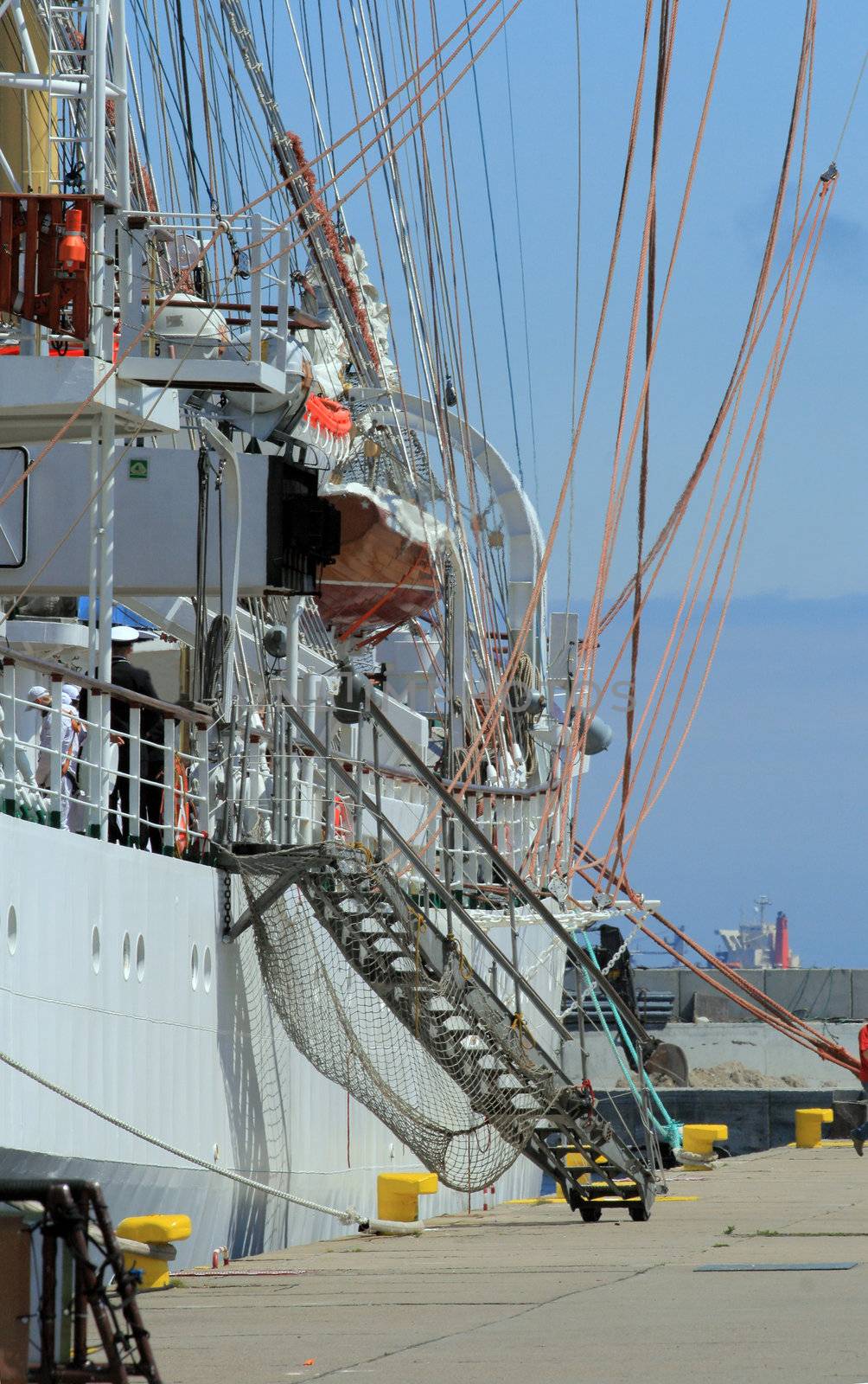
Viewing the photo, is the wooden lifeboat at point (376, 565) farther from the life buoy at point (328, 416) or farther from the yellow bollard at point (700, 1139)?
the yellow bollard at point (700, 1139)

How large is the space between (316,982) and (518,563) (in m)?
15.5

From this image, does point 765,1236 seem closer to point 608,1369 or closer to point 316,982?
point 316,982

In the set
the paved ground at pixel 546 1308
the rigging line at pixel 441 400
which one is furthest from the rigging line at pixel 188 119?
the paved ground at pixel 546 1308

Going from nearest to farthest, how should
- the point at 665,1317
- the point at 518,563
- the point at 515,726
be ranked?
1. the point at 665,1317
2. the point at 515,726
3. the point at 518,563

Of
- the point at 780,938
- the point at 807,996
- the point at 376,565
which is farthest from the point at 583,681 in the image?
the point at 780,938

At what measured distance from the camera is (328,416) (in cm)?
2039

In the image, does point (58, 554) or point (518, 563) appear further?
point (518, 563)

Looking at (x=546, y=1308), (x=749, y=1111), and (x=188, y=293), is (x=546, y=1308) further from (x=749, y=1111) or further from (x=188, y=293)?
(x=749, y=1111)

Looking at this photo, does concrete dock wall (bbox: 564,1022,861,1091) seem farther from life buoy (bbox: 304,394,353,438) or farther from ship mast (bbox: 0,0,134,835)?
ship mast (bbox: 0,0,134,835)

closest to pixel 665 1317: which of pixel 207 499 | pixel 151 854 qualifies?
pixel 151 854

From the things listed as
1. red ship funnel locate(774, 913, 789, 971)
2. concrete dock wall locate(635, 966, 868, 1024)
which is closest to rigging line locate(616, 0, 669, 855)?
concrete dock wall locate(635, 966, 868, 1024)

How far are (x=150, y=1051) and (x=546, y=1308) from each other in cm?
376

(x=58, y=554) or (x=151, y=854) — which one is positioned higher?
(x=58, y=554)

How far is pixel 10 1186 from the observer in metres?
5.21
